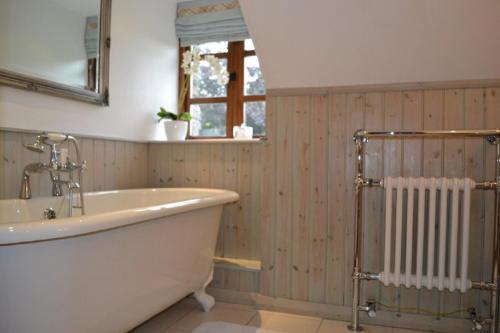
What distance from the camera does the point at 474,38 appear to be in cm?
172

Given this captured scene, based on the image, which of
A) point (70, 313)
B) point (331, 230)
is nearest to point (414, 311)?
point (331, 230)

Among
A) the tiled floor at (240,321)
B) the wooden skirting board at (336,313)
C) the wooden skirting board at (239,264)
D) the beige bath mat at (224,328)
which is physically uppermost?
the wooden skirting board at (239,264)

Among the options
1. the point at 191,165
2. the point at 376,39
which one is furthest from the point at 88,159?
the point at 376,39

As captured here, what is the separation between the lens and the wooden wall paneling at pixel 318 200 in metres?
2.09

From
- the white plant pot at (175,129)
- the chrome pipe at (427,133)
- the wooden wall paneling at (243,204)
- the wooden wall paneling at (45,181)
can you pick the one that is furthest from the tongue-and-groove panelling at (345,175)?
the wooden wall paneling at (45,181)

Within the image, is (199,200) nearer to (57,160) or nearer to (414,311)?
(57,160)

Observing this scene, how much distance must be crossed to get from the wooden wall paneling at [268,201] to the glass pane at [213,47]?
3.11 ft

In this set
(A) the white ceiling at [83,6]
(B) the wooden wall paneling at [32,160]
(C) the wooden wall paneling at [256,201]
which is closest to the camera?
(B) the wooden wall paneling at [32,160]

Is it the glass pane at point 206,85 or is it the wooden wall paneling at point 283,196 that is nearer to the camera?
the wooden wall paneling at point 283,196

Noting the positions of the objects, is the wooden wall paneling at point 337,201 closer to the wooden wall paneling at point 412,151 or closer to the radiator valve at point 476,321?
the wooden wall paneling at point 412,151

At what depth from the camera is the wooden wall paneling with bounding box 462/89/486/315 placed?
1.87 m

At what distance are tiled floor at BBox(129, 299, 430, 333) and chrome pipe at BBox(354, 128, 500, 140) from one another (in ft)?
3.16

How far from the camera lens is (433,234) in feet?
5.76

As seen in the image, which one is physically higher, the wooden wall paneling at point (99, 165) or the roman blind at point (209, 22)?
the roman blind at point (209, 22)
